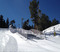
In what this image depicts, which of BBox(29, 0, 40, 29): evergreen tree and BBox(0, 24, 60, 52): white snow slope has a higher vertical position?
BBox(29, 0, 40, 29): evergreen tree

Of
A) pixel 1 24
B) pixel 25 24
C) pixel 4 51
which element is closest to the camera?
pixel 4 51

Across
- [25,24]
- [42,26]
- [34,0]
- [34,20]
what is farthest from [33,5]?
[25,24]

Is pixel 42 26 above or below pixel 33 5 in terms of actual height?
below

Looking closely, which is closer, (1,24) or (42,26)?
(42,26)

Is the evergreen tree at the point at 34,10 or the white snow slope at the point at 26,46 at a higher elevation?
the evergreen tree at the point at 34,10

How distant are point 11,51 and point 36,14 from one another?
19.7m

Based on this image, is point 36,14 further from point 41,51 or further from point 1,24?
point 1,24

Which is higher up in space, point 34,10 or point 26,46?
point 34,10

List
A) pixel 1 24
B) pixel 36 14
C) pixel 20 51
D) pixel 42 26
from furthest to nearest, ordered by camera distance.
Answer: pixel 1 24 → pixel 42 26 → pixel 36 14 → pixel 20 51

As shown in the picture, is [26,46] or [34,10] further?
[34,10]

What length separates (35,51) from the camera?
463 centimetres

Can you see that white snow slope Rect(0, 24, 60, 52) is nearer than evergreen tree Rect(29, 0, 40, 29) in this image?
Yes

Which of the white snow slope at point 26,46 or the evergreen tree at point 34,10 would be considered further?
the evergreen tree at point 34,10

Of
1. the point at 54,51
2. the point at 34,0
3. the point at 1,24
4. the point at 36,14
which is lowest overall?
the point at 54,51
